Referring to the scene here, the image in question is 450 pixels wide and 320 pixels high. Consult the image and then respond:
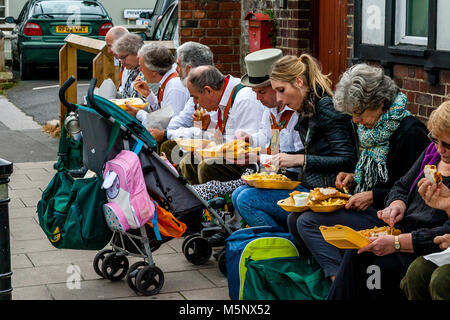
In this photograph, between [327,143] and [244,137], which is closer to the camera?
[327,143]

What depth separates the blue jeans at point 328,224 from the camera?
4594mm

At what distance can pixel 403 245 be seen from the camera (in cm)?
410

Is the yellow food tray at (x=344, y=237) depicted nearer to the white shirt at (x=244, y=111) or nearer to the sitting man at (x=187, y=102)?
the white shirt at (x=244, y=111)

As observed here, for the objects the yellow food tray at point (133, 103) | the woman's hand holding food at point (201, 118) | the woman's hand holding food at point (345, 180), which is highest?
the yellow food tray at point (133, 103)

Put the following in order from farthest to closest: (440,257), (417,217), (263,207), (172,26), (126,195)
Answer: (172,26) → (263,207) → (126,195) → (417,217) → (440,257)

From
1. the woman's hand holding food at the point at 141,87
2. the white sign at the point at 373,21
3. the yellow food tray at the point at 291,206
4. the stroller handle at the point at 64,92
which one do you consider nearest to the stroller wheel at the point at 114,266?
the stroller handle at the point at 64,92

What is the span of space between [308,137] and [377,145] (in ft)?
1.99

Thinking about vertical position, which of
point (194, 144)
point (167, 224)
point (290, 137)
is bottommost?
point (167, 224)

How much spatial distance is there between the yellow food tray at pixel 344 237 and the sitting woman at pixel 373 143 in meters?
0.39

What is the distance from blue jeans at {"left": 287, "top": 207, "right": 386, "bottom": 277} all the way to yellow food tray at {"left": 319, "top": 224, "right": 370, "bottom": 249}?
376mm

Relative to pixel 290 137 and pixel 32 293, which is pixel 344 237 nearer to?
pixel 290 137

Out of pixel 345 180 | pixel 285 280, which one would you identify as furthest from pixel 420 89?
pixel 285 280
